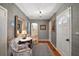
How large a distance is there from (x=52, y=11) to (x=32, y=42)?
0.74 meters

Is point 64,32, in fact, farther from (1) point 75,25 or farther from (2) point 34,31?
(2) point 34,31

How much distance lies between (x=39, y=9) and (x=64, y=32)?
67cm

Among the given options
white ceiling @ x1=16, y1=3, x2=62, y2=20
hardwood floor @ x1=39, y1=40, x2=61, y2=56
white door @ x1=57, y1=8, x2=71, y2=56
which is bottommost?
hardwood floor @ x1=39, y1=40, x2=61, y2=56

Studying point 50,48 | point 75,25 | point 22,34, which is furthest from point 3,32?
point 75,25

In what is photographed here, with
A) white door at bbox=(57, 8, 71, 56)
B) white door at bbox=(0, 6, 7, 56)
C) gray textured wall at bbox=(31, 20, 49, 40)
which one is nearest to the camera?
white door at bbox=(0, 6, 7, 56)

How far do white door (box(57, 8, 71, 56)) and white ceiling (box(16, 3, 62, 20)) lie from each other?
204mm

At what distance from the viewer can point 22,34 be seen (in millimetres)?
1875

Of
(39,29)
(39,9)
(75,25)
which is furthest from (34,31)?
(75,25)

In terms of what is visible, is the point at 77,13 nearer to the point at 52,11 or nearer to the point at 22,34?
the point at 52,11

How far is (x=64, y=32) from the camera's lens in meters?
1.88

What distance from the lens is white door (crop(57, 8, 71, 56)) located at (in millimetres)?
1783

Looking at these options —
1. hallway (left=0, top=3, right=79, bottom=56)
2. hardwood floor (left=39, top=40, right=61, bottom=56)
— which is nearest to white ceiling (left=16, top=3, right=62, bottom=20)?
hallway (left=0, top=3, right=79, bottom=56)

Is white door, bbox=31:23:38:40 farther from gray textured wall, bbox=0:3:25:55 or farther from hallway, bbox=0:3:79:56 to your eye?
gray textured wall, bbox=0:3:25:55

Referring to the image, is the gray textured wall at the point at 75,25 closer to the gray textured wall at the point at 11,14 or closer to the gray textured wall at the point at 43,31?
the gray textured wall at the point at 43,31
